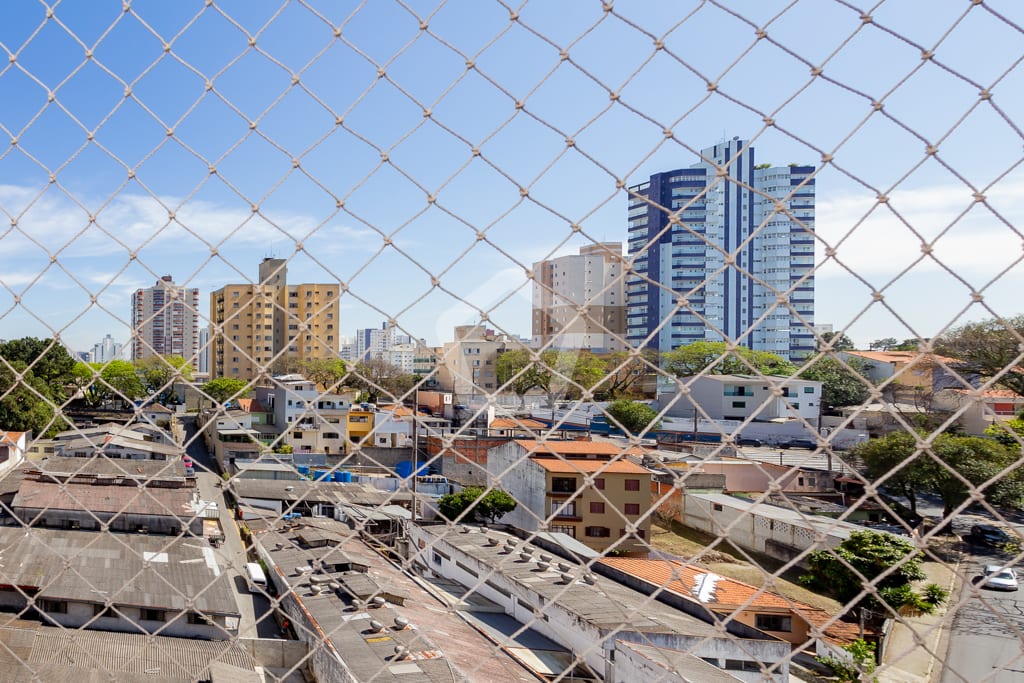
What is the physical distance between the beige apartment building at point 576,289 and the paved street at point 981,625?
51 cm

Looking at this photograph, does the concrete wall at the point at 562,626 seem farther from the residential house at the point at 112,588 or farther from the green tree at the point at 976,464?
the residential house at the point at 112,588

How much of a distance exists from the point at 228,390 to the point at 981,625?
2846 millimetres

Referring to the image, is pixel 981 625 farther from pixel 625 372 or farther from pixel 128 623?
pixel 128 623

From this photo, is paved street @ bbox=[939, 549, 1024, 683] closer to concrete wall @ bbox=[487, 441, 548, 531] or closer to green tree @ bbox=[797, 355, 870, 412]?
green tree @ bbox=[797, 355, 870, 412]

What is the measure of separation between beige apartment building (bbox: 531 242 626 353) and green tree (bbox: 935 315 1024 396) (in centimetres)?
44

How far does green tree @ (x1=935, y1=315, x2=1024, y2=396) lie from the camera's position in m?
0.99

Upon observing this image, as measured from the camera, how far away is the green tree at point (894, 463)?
130 centimetres

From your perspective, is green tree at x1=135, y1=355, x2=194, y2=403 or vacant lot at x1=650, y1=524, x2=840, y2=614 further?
green tree at x1=135, y1=355, x2=194, y2=403

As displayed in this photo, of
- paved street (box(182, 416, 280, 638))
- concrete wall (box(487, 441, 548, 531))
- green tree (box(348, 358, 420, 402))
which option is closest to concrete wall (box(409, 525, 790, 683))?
concrete wall (box(487, 441, 548, 531))

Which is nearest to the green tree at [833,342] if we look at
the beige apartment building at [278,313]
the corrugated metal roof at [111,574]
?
the beige apartment building at [278,313]

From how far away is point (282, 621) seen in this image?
5.12 metres

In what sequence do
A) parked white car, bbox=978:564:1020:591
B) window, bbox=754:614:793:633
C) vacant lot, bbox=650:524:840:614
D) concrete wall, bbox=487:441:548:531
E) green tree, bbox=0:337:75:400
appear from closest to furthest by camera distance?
1. parked white car, bbox=978:564:1020:591
2. vacant lot, bbox=650:524:840:614
3. window, bbox=754:614:793:633
4. concrete wall, bbox=487:441:548:531
5. green tree, bbox=0:337:75:400

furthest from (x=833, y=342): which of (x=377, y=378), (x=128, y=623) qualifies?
(x=128, y=623)

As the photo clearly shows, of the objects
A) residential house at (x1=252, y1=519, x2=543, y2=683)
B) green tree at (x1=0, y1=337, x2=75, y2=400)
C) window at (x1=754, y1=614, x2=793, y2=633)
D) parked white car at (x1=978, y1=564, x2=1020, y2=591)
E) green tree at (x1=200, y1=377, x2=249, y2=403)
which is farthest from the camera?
green tree at (x1=0, y1=337, x2=75, y2=400)
